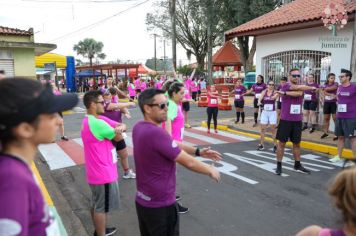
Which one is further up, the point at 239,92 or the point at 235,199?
the point at 239,92

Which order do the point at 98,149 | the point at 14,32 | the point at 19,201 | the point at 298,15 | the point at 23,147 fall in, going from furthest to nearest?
the point at 14,32
the point at 298,15
the point at 98,149
the point at 23,147
the point at 19,201

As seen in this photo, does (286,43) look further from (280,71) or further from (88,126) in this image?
(88,126)

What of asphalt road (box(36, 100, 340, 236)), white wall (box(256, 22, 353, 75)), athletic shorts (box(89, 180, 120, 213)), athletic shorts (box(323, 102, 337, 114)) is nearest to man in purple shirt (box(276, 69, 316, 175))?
asphalt road (box(36, 100, 340, 236))

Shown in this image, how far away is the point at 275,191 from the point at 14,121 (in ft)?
17.7

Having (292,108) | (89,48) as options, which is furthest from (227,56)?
(89,48)

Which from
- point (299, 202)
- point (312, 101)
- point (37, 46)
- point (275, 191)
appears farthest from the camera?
point (37, 46)

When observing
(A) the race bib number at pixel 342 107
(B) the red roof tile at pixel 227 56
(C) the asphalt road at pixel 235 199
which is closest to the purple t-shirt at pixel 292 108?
(C) the asphalt road at pixel 235 199

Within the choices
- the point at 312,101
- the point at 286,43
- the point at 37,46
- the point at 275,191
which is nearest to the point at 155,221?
the point at 275,191

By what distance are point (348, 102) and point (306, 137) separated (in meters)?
3.04

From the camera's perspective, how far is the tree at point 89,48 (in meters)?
75.8

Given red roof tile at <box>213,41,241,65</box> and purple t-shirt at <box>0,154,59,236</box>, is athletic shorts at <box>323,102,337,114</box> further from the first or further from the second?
red roof tile at <box>213,41,241,65</box>

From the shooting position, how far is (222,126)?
43.2 ft

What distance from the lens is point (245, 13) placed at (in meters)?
27.0

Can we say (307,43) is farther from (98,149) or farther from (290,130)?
(98,149)
